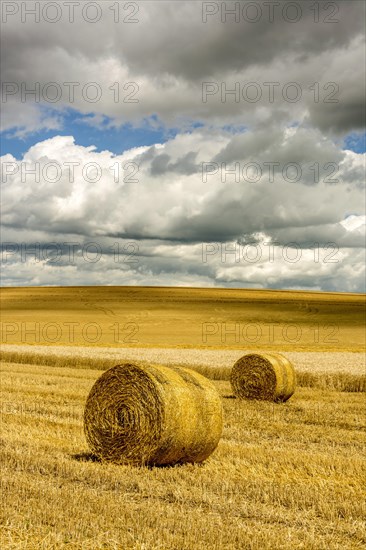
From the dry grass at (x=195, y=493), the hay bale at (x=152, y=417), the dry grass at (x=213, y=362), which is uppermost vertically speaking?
the hay bale at (x=152, y=417)

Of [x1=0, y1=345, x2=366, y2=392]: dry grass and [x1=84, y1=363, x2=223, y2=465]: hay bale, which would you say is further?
[x1=0, y1=345, x2=366, y2=392]: dry grass

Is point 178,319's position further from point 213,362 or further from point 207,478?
point 207,478

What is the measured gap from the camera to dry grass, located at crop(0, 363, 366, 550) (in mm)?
5559

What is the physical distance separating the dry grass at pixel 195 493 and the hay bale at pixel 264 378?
13.1 feet

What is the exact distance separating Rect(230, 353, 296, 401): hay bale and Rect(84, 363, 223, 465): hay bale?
7.18m

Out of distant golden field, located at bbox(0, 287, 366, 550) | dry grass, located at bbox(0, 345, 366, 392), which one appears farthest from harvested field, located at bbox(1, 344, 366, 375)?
distant golden field, located at bbox(0, 287, 366, 550)

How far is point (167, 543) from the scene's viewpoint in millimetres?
5418

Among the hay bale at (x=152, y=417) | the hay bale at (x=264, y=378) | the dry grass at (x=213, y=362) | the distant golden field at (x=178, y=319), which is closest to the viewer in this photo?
the hay bale at (x=152, y=417)

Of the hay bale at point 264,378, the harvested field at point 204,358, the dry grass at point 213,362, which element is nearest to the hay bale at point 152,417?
the hay bale at point 264,378

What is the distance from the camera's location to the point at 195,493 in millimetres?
7004

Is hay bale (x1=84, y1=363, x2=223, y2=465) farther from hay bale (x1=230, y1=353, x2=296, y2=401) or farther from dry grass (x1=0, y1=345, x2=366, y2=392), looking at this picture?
dry grass (x1=0, y1=345, x2=366, y2=392)

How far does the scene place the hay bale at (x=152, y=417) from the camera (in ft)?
28.1

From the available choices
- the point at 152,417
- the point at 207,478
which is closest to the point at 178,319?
the point at 152,417

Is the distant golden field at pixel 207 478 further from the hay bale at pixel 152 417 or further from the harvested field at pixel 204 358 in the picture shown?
the hay bale at pixel 152 417
